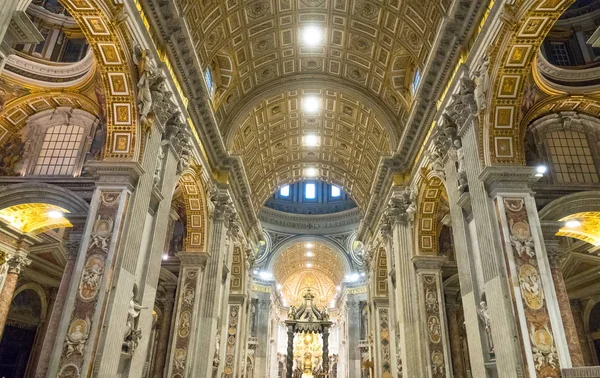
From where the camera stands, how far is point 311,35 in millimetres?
Result: 16062

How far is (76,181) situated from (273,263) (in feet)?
89.4

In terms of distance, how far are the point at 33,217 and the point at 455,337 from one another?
1493 cm

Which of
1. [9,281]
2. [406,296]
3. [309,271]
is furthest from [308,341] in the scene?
[9,281]

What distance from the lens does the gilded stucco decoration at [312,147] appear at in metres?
18.9

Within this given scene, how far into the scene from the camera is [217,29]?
14008 mm

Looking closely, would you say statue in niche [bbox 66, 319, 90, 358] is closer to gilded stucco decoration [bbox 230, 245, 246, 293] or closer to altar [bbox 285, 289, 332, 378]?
gilded stucco decoration [bbox 230, 245, 246, 293]

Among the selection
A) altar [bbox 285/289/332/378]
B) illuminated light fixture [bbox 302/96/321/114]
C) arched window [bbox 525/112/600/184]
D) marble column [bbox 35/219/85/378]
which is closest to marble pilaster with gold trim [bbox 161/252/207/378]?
marble column [bbox 35/219/85/378]

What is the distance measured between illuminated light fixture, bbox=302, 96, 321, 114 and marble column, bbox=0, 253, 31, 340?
12.5 metres

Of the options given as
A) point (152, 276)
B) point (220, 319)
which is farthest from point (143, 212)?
point (220, 319)

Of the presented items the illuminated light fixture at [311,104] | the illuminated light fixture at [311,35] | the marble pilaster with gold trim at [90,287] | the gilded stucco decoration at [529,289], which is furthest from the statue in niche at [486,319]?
the illuminated light fixture at [311,104]

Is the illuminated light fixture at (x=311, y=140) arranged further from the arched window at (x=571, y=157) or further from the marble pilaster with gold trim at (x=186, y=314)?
the arched window at (x=571, y=157)

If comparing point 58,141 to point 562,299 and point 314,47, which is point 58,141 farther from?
point 562,299

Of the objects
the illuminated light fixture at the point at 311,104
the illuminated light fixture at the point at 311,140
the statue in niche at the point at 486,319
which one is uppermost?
the illuminated light fixture at the point at 311,140

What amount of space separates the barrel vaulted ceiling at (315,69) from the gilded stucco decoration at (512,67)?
130 inches
